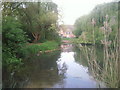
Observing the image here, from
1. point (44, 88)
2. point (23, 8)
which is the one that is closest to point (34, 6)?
point (23, 8)

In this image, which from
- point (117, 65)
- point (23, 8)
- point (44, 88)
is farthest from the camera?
point (23, 8)

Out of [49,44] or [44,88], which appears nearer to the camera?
[44,88]

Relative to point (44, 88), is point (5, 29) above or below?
above

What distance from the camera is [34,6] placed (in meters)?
10.7

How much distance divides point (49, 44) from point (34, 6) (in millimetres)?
2938

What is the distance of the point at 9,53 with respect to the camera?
5562 mm

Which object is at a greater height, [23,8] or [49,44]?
[23,8]

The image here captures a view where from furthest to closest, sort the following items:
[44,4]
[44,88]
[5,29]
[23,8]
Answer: [44,4]
[23,8]
[5,29]
[44,88]

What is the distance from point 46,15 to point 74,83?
7988 millimetres

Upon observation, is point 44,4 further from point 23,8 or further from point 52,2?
point 23,8

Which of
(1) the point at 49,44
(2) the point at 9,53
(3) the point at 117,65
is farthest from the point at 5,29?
(1) the point at 49,44

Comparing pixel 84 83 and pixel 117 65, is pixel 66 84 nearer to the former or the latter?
pixel 84 83

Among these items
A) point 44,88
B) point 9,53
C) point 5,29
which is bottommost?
point 44,88

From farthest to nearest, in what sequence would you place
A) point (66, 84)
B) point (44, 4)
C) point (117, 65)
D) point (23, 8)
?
point (44, 4) → point (23, 8) → point (66, 84) → point (117, 65)
